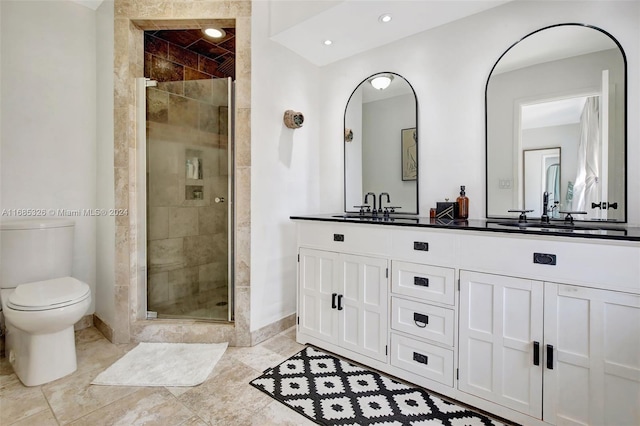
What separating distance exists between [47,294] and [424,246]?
2251 mm

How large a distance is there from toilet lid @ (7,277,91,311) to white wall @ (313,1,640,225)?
241 centimetres

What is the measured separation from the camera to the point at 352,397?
1670 millimetres

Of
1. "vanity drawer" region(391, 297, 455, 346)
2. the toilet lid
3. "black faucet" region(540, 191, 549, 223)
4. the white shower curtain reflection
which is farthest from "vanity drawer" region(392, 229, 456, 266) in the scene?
the toilet lid

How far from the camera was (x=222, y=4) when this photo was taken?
2234 millimetres

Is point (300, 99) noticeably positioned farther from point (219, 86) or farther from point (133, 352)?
point (133, 352)

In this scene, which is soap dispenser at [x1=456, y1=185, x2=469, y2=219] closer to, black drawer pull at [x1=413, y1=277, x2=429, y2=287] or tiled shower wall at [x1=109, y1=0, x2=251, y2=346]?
black drawer pull at [x1=413, y1=277, x2=429, y2=287]

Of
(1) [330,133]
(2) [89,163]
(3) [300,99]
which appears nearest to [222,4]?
(3) [300,99]

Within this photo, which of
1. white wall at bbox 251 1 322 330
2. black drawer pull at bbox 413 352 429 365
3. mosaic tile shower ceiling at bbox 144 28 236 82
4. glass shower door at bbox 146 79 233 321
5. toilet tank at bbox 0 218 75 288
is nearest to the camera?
black drawer pull at bbox 413 352 429 365

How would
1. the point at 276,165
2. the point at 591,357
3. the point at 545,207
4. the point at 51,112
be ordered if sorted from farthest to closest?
the point at 276,165 → the point at 51,112 → the point at 545,207 → the point at 591,357

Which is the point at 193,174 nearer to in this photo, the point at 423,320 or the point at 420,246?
the point at 420,246

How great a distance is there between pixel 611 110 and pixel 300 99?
2111mm

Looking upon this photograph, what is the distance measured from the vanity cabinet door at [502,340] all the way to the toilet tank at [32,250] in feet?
8.87

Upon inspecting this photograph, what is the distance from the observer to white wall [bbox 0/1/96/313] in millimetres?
2193

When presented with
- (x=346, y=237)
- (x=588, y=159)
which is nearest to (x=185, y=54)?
(x=346, y=237)
